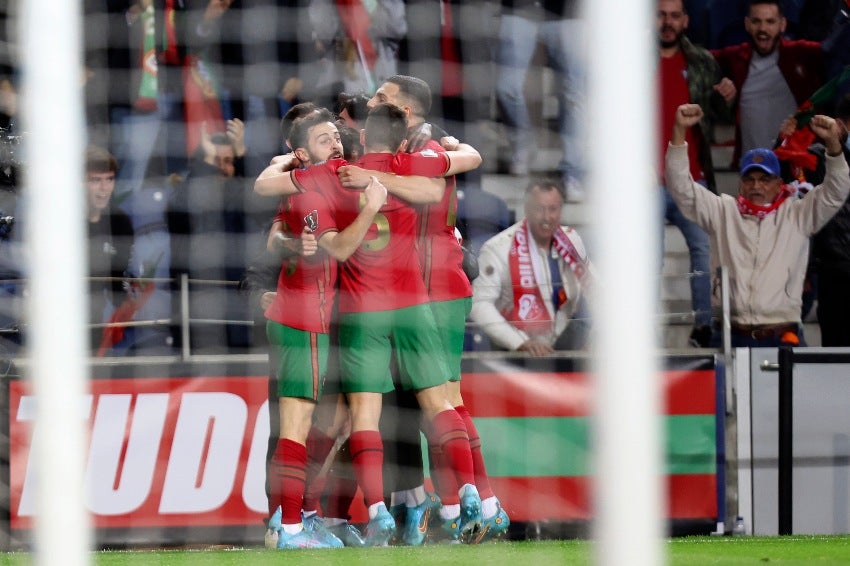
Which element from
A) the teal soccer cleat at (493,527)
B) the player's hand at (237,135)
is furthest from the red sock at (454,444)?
the player's hand at (237,135)

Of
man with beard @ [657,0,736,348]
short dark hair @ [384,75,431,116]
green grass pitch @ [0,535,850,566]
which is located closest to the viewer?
green grass pitch @ [0,535,850,566]

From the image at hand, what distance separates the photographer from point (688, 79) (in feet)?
14.3

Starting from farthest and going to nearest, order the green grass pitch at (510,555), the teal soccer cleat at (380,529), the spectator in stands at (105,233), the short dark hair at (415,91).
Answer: the spectator in stands at (105,233), the short dark hair at (415,91), the teal soccer cleat at (380,529), the green grass pitch at (510,555)

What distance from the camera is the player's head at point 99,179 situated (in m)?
3.70

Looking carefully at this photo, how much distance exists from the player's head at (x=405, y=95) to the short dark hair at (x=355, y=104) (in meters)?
0.02

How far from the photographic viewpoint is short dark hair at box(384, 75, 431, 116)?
359 centimetres

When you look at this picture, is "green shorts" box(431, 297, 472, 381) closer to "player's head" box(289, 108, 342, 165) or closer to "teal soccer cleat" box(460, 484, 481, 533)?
"teal soccer cleat" box(460, 484, 481, 533)

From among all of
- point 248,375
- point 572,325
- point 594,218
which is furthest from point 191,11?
point 594,218

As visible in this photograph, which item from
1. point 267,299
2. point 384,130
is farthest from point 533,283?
point 267,299

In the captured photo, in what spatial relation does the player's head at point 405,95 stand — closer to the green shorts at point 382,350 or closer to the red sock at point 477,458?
the green shorts at point 382,350

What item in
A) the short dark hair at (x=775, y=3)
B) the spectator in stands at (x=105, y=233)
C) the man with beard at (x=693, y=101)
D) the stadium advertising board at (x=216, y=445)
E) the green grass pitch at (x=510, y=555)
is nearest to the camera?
the green grass pitch at (x=510, y=555)

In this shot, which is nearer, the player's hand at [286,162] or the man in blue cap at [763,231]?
the player's hand at [286,162]

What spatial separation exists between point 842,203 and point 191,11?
2250 mm

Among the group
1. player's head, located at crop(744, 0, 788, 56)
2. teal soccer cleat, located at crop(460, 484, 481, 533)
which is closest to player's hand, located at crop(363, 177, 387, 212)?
teal soccer cleat, located at crop(460, 484, 481, 533)
